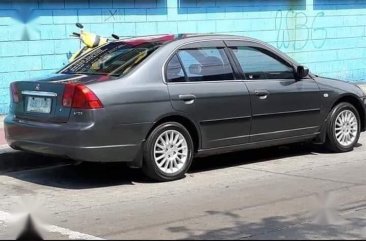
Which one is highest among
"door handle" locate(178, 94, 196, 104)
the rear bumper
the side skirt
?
"door handle" locate(178, 94, 196, 104)

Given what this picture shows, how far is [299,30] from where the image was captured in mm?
15008

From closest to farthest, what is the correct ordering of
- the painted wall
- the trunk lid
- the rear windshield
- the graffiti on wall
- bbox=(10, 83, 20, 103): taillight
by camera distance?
the trunk lid → the rear windshield → bbox=(10, 83, 20, 103): taillight → the painted wall → the graffiti on wall

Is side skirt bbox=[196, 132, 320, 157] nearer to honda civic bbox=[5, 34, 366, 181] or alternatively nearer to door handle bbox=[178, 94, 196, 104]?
honda civic bbox=[5, 34, 366, 181]

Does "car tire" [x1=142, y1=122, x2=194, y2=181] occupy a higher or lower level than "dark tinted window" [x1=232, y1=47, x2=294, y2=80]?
lower

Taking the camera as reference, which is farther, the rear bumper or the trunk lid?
the trunk lid

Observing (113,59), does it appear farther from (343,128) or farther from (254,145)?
(343,128)

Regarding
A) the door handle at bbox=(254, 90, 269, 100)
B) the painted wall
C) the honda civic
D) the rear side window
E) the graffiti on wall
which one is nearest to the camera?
the honda civic

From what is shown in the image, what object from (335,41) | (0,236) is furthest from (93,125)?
(335,41)

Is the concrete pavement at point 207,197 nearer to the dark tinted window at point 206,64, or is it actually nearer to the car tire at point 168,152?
the car tire at point 168,152

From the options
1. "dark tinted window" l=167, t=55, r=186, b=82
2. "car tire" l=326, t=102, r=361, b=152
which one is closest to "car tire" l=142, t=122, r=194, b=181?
"dark tinted window" l=167, t=55, r=186, b=82

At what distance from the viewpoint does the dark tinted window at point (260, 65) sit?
8.02 metres

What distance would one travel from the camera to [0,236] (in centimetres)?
530

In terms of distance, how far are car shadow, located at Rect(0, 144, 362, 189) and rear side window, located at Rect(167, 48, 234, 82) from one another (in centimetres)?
118

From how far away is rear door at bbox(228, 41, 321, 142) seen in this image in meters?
7.98
